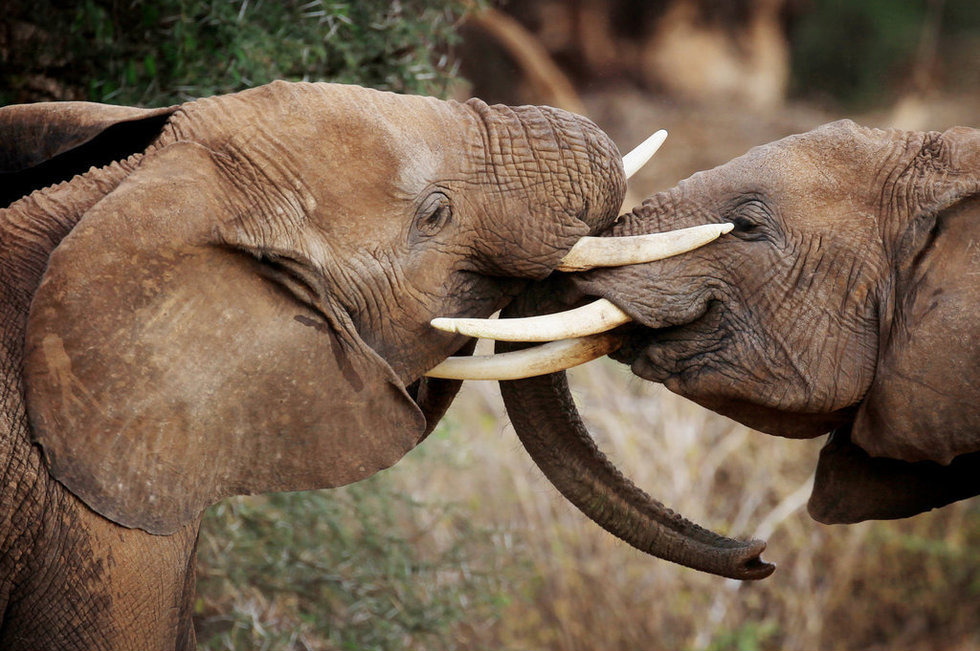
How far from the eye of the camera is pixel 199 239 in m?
2.93

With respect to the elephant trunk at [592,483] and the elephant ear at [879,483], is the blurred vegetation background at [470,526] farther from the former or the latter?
the elephant ear at [879,483]

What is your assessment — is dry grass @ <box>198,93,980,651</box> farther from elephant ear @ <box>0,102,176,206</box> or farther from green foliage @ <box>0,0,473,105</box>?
elephant ear @ <box>0,102,176,206</box>

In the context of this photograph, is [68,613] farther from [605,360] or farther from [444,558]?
[605,360]

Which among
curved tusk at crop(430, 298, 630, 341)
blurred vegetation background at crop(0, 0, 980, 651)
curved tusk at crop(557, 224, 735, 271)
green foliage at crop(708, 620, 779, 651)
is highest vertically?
curved tusk at crop(557, 224, 735, 271)

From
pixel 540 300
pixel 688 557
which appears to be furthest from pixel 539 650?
Answer: pixel 540 300

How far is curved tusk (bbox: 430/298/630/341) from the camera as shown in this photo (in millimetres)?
3221

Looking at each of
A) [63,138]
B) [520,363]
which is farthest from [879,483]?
[63,138]

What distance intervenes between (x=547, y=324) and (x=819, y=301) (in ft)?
2.48

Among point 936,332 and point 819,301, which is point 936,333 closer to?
point 936,332

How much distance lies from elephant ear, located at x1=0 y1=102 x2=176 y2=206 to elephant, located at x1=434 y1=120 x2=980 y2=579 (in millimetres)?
1038

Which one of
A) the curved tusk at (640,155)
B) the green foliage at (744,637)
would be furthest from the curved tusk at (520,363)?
the green foliage at (744,637)

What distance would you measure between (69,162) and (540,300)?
4.30ft

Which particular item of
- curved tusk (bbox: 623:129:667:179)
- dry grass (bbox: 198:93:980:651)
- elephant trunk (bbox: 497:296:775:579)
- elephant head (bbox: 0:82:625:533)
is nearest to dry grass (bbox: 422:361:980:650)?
dry grass (bbox: 198:93:980:651)

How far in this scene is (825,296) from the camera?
3.43 metres
